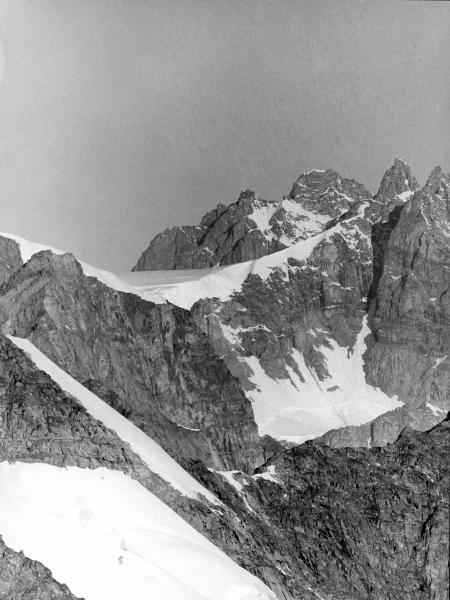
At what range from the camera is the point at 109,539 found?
101 m

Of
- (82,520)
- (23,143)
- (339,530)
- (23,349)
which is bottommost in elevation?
(82,520)

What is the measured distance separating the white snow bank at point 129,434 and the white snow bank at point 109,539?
8.10 m

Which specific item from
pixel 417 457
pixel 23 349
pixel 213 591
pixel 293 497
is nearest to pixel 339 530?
pixel 293 497

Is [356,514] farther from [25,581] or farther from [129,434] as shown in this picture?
[25,581]

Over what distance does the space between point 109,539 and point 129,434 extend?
25584 millimetres

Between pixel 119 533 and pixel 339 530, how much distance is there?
168 feet

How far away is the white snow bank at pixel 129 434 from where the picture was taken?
12294cm

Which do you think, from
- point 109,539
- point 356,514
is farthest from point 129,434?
point 356,514

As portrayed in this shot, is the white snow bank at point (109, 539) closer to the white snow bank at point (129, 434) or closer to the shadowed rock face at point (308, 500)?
the shadowed rock face at point (308, 500)

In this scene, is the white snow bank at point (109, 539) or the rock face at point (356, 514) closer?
the white snow bank at point (109, 539)


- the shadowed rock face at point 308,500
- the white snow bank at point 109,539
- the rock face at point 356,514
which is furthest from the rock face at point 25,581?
the rock face at point 356,514

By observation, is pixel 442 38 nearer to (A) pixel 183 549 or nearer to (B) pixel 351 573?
(A) pixel 183 549

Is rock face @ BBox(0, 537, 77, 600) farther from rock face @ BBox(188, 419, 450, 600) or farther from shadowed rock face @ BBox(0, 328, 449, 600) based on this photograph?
rock face @ BBox(188, 419, 450, 600)

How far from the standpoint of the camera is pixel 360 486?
16088 cm
